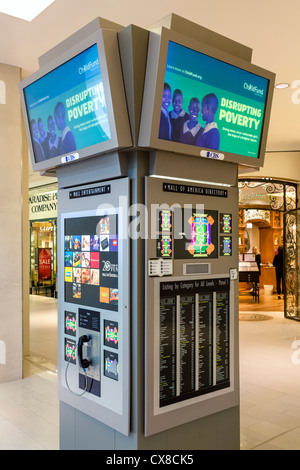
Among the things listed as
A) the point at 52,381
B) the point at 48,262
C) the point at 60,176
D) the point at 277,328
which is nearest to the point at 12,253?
the point at 52,381

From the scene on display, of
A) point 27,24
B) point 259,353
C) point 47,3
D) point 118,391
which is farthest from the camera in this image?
point 259,353

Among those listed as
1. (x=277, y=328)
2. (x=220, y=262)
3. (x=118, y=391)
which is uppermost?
(x=220, y=262)

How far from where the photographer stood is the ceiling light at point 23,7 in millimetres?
4258

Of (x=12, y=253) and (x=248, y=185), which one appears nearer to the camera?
(x=12, y=253)

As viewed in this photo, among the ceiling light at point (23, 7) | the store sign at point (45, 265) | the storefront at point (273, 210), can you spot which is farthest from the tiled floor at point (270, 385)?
the store sign at point (45, 265)

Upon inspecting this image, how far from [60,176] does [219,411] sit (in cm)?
206

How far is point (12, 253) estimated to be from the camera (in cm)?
564

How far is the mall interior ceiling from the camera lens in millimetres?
4402

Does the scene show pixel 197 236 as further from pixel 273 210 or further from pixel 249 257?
pixel 249 257

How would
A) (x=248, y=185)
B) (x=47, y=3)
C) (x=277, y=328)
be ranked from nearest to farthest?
(x=47, y=3) → (x=277, y=328) → (x=248, y=185)

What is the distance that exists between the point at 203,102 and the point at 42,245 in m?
13.4

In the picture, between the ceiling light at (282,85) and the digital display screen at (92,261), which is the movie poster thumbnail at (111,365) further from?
the ceiling light at (282,85)
